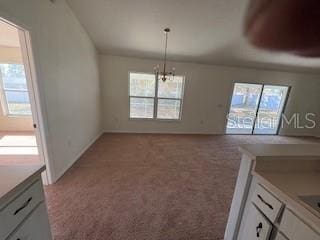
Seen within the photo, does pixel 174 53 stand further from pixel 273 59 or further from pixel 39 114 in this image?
pixel 39 114

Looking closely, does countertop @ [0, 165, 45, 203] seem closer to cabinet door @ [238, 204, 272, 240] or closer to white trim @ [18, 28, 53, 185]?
white trim @ [18, 28, 53, 185]

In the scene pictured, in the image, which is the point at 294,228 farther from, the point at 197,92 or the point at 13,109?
the point at 13,109

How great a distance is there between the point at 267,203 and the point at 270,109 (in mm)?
6162

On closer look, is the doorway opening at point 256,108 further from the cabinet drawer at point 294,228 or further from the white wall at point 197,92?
the cabinet drawer at point 294,228

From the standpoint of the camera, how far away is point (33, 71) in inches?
78.1

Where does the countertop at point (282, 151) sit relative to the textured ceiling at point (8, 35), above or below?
below

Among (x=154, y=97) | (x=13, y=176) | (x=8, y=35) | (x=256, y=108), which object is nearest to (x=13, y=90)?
(x=8, y=35)

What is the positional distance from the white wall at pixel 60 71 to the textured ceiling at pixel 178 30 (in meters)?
0.50

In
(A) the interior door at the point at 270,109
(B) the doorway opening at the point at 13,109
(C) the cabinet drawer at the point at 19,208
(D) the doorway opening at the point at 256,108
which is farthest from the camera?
(A) the interior door at the point at 270,109

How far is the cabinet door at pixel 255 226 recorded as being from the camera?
3.36 feet

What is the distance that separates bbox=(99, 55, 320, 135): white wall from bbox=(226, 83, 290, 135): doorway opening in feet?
0.84

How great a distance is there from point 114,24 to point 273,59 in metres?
4.41

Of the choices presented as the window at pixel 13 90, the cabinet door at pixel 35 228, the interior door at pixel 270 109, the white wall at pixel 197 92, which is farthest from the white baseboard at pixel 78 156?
the interior door at pixel 270 109

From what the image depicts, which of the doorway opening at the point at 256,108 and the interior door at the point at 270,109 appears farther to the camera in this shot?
the interior door at the point at 270,109
